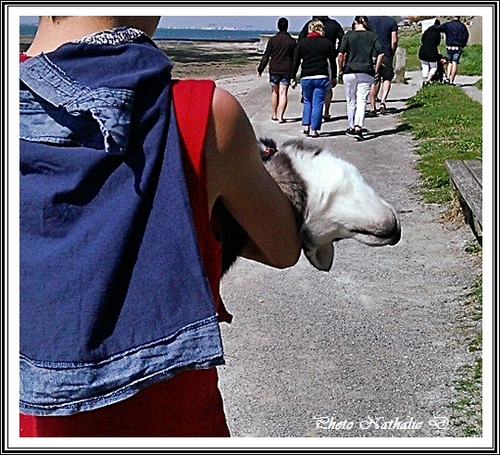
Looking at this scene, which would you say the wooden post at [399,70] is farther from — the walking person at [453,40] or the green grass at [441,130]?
the green grass at [441,130]

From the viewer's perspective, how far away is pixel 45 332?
1252 mm

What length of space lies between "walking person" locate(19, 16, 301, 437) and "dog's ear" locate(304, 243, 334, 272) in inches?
16.2

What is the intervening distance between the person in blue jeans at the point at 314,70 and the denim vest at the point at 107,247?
9643 mm

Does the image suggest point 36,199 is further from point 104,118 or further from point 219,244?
point 219,244

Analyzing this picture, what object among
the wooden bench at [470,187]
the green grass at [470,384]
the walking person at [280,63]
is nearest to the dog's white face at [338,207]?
the green grass at [470,384]

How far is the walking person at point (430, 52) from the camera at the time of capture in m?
14.6

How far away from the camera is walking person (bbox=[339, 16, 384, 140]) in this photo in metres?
10.8

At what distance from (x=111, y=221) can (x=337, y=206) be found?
55 centimetres

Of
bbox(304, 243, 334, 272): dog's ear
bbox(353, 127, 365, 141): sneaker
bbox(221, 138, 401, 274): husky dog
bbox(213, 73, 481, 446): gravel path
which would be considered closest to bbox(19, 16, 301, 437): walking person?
bbox(221, 138, 401, 274): husky dog

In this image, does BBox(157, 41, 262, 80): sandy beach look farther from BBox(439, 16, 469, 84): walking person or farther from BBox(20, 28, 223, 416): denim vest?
BBox(20, 28, 223, 416): denim vest

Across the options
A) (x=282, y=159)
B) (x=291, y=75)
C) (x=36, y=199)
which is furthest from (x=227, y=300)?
(x=291, y=75)

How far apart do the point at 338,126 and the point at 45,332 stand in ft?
36.4

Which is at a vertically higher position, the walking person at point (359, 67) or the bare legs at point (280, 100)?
the walking person at point (359, 67)

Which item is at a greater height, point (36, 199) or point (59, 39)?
point (59, 39)
